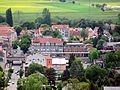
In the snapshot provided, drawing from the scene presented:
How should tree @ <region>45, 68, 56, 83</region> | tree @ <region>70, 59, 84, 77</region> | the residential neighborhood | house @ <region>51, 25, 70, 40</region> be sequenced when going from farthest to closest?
house @ <region>51, 25, 70, 40</region>, tree @ <region>70, 59, 84, 77</region>, tree @ <region>45, 68, 56, 83</region>, the residential neighborhood

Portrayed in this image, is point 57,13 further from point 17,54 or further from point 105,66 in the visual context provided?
point 105,66

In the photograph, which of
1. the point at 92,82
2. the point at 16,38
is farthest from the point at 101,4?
the point at 92,82

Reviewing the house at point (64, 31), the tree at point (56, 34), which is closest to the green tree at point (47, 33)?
the tree at point (56, 34)

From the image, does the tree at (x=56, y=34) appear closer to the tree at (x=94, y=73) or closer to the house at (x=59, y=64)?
the house at (x=59, y=64)

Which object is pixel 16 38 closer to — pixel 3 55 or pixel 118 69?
pixel 3 55

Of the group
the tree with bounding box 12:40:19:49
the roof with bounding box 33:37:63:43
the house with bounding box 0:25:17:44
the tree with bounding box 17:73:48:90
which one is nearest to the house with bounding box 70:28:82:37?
the house with bounding box 0:25:17:44

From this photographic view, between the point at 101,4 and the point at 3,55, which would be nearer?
the point at 3,55

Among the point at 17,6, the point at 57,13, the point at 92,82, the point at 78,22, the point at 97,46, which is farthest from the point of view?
the point at 17,6

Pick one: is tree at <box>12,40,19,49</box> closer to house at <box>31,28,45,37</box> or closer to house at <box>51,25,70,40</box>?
house at <box>31,28,45,37</box>

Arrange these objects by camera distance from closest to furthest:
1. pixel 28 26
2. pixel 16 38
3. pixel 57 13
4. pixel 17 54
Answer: pixel 17 54
pixel 16 38
pixel 28 26
pixel 57 13
